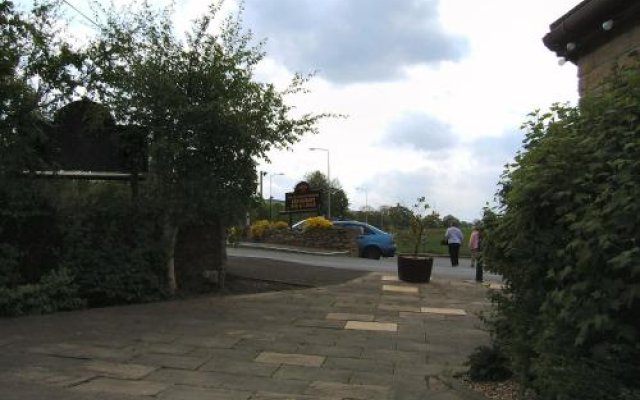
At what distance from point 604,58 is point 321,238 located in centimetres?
2152

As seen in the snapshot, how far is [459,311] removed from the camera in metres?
12.8

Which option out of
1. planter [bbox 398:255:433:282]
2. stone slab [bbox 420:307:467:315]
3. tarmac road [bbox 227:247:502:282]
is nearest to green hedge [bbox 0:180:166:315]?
stone slab [bbox 420:307:467:315]

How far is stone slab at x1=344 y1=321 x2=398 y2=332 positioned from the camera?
34.5 ft

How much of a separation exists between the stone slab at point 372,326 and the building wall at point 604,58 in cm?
439

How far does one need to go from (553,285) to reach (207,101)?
8.92 metres

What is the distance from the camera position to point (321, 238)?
30125mm

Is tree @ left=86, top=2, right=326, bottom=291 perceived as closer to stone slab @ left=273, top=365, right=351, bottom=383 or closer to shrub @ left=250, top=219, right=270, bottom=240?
stone slab @ left=273, top=365, right=351, bottom=383

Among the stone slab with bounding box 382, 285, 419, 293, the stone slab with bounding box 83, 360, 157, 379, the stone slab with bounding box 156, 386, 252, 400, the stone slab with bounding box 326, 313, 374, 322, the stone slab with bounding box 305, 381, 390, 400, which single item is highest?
the stone slab with bounding box 382, 285, 419, 293

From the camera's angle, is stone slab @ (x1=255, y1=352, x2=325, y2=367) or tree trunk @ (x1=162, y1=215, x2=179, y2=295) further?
tree trunk @ (x1=162, y1=215, x2=179, y2=295)

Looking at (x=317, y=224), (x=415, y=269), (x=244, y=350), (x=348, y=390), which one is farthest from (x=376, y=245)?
(x=348, y=390)

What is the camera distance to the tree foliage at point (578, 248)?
4.02 metres

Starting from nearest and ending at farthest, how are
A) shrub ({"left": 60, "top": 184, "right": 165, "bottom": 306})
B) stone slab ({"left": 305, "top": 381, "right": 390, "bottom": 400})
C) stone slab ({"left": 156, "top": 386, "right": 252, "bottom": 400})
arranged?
stone slab ({"left": 156, "top": 386, "right": 252, "bottom": 400}) → stone slab ({"left": 305, "top": 381, "right": 390, "bottom": 400}) → shrub ({"left": 60, "top": 184, "right": 165, "bottom": 306})

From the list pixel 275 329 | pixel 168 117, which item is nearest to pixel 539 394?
pixel 275 329

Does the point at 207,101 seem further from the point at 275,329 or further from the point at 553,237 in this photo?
the point at 553,237
